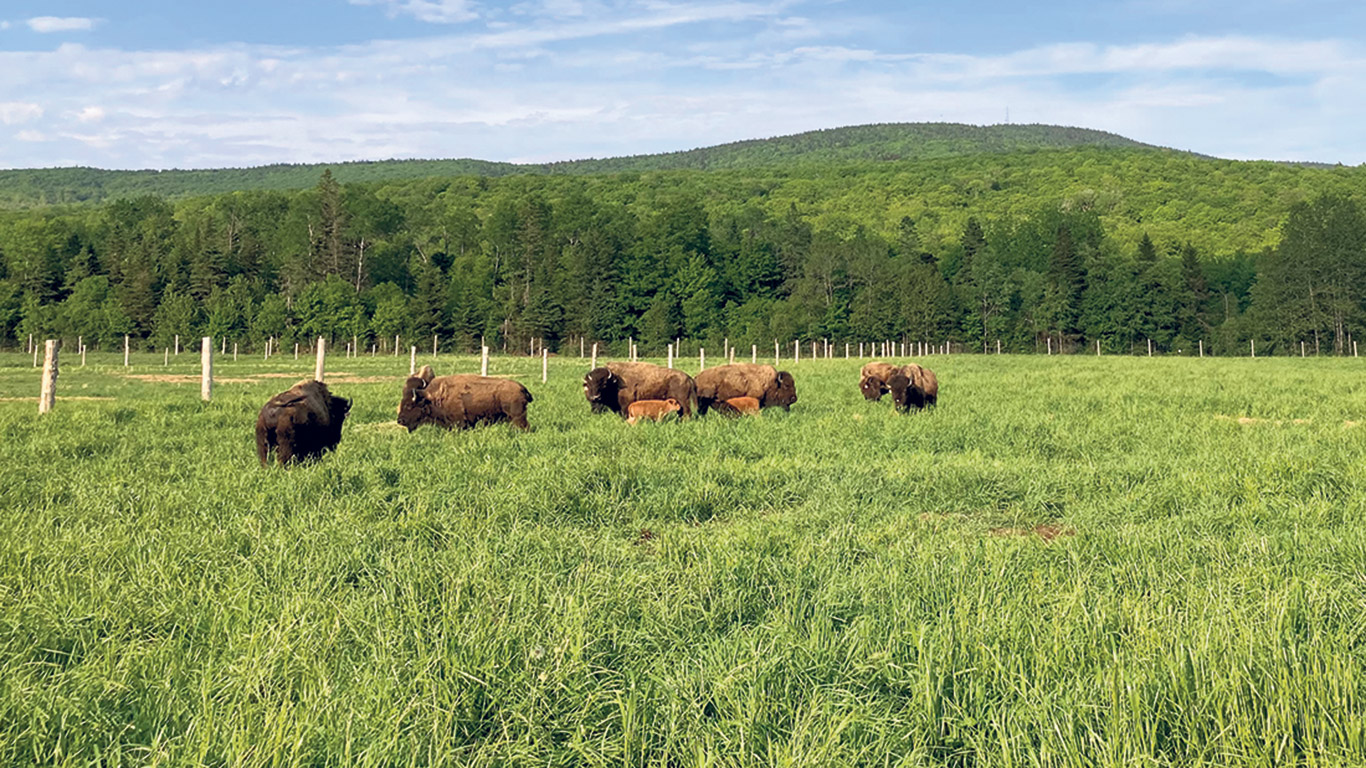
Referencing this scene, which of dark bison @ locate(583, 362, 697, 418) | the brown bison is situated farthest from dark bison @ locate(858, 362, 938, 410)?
dark bison @ locate(583, 362, 697, 418)

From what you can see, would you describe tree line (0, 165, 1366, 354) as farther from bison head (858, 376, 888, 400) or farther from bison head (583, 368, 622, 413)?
bison head (583, 368, 622, 413)

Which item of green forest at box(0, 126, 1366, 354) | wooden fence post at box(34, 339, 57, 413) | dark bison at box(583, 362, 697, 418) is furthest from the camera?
green forest at box(0, 126, 1366, 354)

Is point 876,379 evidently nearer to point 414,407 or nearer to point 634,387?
point 634,387

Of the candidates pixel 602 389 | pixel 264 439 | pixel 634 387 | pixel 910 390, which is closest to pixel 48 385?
pixel 264 439

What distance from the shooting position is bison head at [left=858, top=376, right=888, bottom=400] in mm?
17953

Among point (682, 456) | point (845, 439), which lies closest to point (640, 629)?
point (682, 456)

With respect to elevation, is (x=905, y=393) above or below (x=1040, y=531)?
above

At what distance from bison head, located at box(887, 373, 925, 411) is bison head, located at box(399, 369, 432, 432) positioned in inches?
360

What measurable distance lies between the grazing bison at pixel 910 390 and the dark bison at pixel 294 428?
35.8 feet

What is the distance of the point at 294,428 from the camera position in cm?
875

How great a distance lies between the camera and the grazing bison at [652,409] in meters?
13.4

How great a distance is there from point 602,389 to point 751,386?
3.70m

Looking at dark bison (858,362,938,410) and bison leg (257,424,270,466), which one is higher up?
dark bison (858,362,938,410)

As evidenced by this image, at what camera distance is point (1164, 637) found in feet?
Result: 10.2
